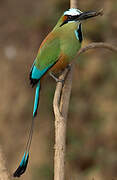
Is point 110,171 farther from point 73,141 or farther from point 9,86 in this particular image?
point 9,86

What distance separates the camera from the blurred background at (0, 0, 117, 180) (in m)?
3.33

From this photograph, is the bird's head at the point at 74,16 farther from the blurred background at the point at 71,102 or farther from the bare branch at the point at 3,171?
the blurred background at the point at 71,102

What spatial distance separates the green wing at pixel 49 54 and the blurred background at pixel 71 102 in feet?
4.85

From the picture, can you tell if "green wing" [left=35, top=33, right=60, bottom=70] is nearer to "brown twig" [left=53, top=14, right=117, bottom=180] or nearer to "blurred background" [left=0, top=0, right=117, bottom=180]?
"brown twig" [left=53, top=14, right=117, bottom=180]

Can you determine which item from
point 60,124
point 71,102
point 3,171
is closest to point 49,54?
point 60,124

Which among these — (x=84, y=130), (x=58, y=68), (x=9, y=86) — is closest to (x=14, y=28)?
(x=9, y=86)

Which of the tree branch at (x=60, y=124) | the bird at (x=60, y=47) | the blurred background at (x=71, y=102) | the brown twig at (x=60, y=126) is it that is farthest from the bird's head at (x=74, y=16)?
the blurred background at (x=71, y=102)

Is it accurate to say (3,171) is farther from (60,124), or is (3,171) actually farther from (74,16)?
(74,16)

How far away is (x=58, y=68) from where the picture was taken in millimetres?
1773

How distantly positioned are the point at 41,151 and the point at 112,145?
2.14 feet

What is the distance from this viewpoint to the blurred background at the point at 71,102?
10.9 ft

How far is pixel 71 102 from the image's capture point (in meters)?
3.56

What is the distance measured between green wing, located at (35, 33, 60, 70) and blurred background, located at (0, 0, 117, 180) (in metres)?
1.48

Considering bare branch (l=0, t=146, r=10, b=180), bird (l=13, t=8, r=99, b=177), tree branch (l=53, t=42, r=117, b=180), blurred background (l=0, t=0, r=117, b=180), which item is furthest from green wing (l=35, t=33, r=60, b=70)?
blurred background (l=0, t=0, r=117, b=180)
